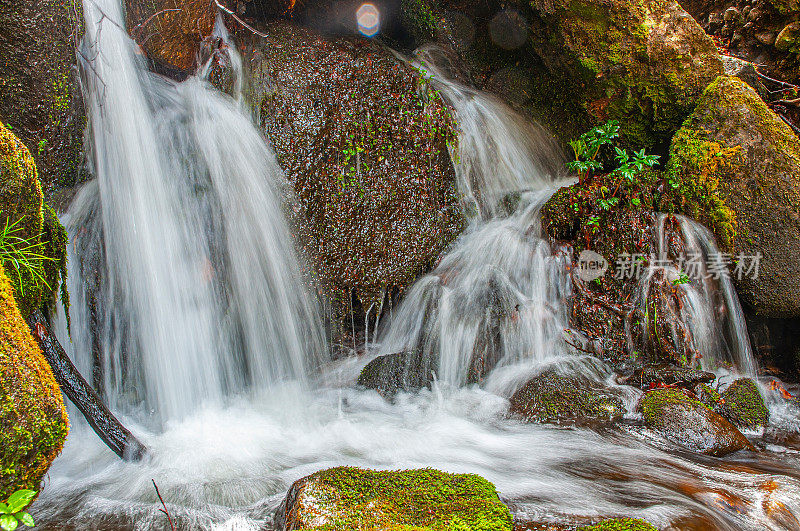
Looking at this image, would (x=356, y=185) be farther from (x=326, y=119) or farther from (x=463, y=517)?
(x=463, y=517)

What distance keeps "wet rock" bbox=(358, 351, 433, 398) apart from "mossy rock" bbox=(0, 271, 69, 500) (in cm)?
300

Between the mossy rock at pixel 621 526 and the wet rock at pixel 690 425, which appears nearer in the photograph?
the mossy rock at pixel 621 526

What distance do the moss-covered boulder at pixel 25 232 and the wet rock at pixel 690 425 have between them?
4.39 meters

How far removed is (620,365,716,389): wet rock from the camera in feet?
14.7

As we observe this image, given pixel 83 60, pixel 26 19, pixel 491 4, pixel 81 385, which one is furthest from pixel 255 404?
pixel 491 4

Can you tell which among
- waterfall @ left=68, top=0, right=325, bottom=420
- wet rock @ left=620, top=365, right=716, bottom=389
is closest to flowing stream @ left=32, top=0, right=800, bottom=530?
waterfall @ left=68, top=0, right=325, bottom=420

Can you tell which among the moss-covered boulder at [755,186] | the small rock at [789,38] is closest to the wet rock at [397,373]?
the moss-covered boulder at [755,186]

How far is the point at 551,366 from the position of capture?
15.4 ft

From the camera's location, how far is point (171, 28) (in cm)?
509

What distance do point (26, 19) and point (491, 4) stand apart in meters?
5.05

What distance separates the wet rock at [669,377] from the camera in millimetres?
4488

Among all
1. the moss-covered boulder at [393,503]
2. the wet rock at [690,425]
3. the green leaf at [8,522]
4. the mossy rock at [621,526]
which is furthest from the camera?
the wet rock at [690,425]

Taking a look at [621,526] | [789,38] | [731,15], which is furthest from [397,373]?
[731,15]

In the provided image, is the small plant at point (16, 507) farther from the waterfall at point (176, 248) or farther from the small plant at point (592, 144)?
the small plant at point (592, 144)
